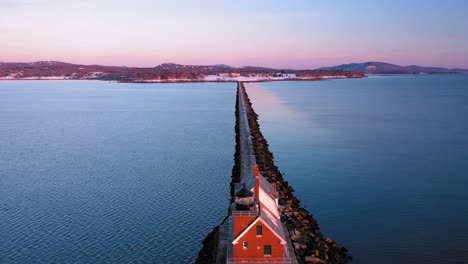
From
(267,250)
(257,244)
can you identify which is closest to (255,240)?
(257,244)

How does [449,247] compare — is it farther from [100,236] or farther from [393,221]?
[100,236]

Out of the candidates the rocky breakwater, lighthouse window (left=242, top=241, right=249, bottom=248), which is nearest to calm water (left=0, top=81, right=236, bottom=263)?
the rocky breakwater

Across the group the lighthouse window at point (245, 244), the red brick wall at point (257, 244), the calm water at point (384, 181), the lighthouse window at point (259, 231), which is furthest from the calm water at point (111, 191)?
the calm water at point (384, 181)

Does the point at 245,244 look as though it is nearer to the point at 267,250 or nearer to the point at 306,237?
the point at 267,250

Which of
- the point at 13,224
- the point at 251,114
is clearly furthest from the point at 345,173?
the point at 251,114

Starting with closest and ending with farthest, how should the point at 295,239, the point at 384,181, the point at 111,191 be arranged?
the point at 295,239, the point at 111,191, the point at 384,181

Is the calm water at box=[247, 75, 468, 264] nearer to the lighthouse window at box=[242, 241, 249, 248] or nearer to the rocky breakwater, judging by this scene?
the rocky breakwater

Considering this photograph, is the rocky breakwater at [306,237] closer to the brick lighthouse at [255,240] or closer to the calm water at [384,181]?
the calm water at [384,181]
